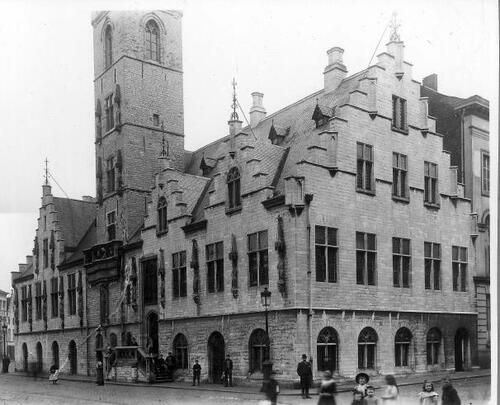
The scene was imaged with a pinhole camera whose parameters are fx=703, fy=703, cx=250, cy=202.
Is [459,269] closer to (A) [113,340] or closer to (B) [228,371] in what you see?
(B) [228,371]

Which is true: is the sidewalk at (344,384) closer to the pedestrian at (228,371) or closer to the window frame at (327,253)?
the pedestrian at (228,371)

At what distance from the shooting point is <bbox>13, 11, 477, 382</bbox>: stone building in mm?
26844

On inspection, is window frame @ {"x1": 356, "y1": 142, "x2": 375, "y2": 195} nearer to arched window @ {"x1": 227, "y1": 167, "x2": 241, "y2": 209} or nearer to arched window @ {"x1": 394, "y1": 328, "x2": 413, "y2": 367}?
arched window @ {"x1": 227, "y1": 167, "x2": 241, "y2": 209}

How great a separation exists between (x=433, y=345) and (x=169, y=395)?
1143 centimetres

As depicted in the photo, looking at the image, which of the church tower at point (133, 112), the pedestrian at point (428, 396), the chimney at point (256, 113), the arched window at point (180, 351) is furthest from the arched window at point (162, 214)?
the pedestrian at point (428, 396)

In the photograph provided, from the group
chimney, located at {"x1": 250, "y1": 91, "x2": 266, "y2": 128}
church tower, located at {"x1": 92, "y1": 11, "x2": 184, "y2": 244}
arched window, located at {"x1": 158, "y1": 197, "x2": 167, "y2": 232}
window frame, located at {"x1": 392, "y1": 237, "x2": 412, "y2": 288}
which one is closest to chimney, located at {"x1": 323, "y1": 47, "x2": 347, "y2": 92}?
chimney, located at {"x1": 250, "y1": 91, "x2": 266, "y2": 128}

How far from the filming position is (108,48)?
40.6 metres

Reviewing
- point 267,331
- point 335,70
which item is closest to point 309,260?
point 267,331

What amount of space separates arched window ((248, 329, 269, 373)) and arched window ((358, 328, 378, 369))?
3.68 m

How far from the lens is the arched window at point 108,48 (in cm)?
4009

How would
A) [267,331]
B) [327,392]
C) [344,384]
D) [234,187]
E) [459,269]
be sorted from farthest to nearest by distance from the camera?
[459,269], [234,187], [267,331], [344,384], [327,392]

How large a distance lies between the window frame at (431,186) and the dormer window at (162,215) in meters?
12.8

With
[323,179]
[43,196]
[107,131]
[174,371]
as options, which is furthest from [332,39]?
[43,196]

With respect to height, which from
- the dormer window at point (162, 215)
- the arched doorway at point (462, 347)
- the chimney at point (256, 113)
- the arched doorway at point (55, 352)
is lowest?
the arched doorway at point (55, 352)
